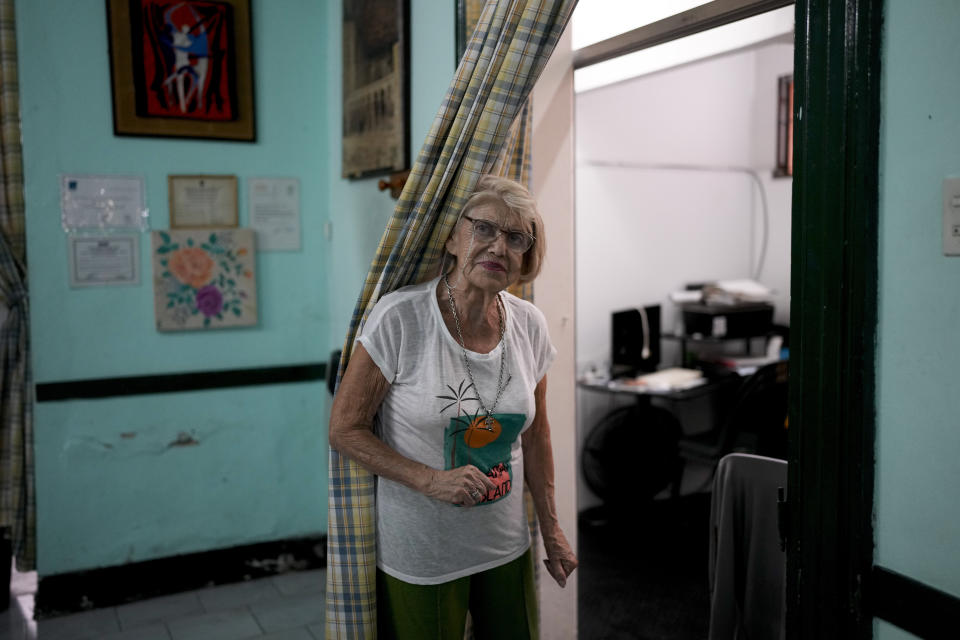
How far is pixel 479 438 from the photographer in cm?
172

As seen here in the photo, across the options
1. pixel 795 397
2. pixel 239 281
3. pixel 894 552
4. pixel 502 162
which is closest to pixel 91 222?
pixel 239 281

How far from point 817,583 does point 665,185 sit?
3508mm

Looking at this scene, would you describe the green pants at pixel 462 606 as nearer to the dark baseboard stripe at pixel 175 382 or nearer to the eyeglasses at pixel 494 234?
the eyeglasses at pixel 494 234

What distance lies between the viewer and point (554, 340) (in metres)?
2.41

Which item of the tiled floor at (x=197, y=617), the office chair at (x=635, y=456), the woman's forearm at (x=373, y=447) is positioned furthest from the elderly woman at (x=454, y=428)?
the office chair at (x=635, y=456)

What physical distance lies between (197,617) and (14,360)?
3.82ft

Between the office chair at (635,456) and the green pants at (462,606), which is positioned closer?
the green pants at (462,606)

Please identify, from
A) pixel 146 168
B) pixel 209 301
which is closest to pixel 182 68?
pixel 146 168

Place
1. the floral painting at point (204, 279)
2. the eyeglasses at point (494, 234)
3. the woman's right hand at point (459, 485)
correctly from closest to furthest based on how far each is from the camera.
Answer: the woman's right hand at point (459, 485)
the eyeglasses at point (494, 234)
the floral painting at point (204, 279)

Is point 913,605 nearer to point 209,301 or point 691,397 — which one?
point 209,301

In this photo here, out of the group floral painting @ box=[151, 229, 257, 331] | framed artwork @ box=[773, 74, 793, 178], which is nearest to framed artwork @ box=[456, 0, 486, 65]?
floral painting @ box=[151, 229, 257, 331]

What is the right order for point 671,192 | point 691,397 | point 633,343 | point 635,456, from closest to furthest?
point 691,397, point 635,456, point 633,343, point 671,192

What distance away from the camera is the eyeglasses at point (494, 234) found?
5.74 feet

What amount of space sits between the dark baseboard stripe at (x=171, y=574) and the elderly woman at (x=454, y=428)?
1.84 meters
